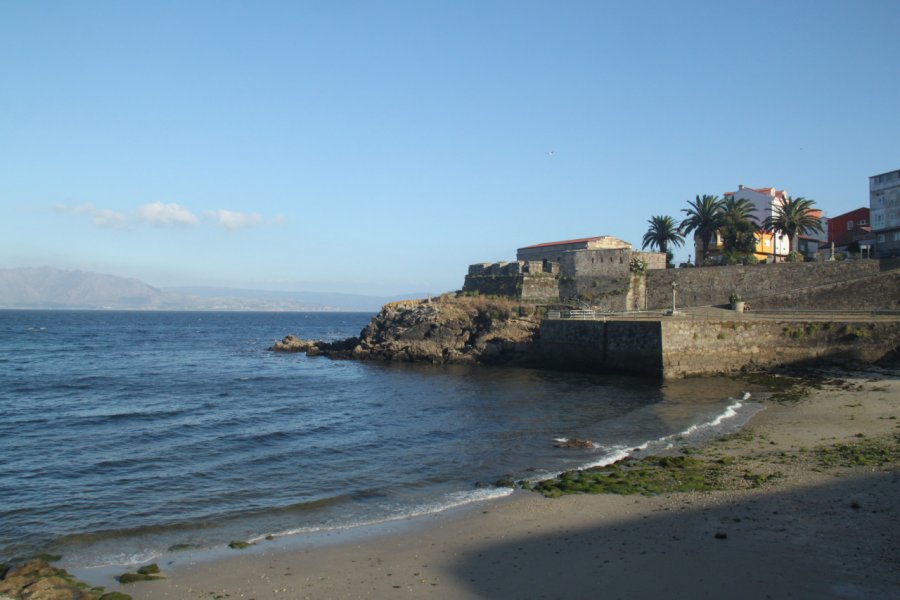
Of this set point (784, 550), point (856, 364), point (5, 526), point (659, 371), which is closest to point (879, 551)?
point (784, 550)

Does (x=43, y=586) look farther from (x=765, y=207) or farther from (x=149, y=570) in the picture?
(x=765, y=207)

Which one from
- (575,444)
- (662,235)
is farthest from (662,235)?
(575,444)

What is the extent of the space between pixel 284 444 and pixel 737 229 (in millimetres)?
39909

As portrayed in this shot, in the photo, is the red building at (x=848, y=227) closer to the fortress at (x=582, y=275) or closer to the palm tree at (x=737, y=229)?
the palm tree at (x=737, y=229)

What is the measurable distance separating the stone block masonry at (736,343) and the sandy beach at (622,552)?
1752 cm

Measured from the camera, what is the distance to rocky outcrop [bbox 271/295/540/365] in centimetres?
4194

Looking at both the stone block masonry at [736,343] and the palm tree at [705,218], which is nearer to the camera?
the stone block masonry at [736,343]

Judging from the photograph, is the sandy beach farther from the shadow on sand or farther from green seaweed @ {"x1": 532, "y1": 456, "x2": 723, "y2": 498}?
green seaweed @ {"x1": 532, "y1": 456, "x2": 723, "y2": 498}

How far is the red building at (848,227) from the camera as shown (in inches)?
2339

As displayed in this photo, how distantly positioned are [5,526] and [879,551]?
14976 mm

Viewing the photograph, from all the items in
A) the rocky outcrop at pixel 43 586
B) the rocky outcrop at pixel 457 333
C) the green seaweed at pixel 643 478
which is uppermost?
the rocky outcrop at pixel 457 333

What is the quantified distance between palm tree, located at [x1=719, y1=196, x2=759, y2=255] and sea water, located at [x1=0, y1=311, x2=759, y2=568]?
2152 centimetres

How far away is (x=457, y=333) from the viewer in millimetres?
44125

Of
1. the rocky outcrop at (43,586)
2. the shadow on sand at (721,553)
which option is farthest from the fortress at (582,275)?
the rocky outcrop at (43,586)
